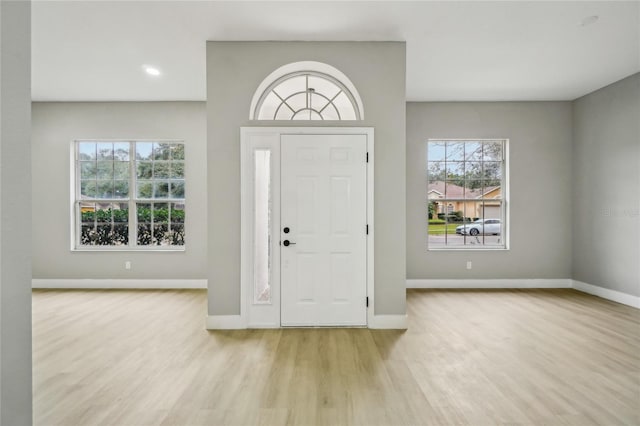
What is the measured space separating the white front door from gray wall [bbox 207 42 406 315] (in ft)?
0.75

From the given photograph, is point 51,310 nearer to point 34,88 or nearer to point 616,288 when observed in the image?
point 34,88

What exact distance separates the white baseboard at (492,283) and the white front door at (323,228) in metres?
2.40

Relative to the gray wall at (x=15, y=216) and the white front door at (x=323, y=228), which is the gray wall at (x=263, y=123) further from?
the gray wall at (x=15, y=216)

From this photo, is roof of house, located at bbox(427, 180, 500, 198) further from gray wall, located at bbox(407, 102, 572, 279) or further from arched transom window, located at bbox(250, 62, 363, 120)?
arched transom window, located at bbox(250, 62, 363, 120)

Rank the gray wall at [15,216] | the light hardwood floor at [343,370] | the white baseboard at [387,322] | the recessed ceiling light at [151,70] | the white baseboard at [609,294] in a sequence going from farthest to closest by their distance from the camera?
the white baseboard at [609,294] < the recessed ceiling light at [151,70] < the white baseboard at [387,322] < the light hardwood floor at [343,370] < the gray wall at [15,216]

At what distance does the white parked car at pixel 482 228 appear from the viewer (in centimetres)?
614

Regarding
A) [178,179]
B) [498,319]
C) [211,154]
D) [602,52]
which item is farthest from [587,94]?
[178,179]

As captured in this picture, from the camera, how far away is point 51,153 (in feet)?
19.8

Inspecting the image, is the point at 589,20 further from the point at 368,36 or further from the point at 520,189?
the point at 520,189

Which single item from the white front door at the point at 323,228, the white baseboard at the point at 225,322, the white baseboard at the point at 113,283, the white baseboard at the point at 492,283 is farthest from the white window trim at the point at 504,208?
the white baseboard at the point at 113,283

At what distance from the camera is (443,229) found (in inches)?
242

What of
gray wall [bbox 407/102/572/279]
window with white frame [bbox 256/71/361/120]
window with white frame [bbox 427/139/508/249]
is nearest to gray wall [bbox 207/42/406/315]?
window with white frame [bbox 256/71/361/120]

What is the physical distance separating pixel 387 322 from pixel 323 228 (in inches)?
50.4

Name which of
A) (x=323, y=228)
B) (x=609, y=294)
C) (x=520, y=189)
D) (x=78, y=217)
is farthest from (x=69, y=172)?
(x=609, y=294)
